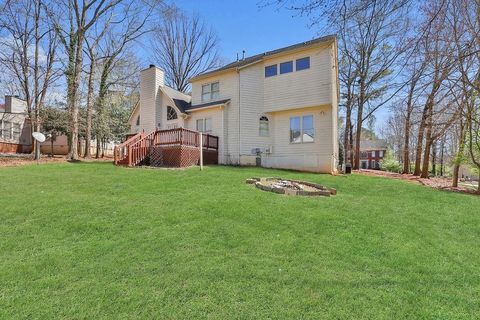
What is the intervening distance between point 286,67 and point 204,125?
18.5 feet

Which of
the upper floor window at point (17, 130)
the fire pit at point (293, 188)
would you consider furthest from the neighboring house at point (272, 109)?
the upper floor window at point (17, 130)

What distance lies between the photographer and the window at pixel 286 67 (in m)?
15.0

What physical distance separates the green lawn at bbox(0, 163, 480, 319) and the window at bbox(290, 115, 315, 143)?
7712 mm

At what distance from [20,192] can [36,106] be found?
1455cm

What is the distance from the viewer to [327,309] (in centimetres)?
289

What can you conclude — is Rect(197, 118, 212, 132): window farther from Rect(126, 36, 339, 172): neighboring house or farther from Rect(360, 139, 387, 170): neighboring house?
Rect(360, 139, 387, 170): neighboring house

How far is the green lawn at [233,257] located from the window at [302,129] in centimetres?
771

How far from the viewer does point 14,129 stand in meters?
25.3

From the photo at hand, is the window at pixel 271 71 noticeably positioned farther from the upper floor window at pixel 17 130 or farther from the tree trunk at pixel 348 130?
the upper floor window at pixel 17 130

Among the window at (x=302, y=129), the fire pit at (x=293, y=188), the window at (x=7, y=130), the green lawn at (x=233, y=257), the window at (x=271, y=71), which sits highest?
the window at (x=271, y=71)

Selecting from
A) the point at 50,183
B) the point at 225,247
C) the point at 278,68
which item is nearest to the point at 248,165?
the point at 278,68

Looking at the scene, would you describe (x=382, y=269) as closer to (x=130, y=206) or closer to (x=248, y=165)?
(x=130, y=206)

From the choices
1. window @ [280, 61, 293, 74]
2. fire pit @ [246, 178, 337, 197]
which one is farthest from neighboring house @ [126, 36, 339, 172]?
fire pit @ [246, 178, 337, 197]

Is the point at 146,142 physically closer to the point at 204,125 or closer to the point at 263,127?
the point at 204,125
